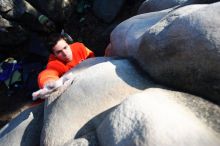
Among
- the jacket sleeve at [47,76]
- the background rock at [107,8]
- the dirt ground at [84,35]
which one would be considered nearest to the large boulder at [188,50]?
the jacket sleeve at [47,76]

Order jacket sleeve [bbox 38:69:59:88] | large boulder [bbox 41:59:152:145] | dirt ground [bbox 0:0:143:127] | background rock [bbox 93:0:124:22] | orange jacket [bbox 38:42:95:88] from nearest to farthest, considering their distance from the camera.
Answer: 1. large boulder [bbox 41:59:152:145]
2. jacket sleeve [bbox 38:69:59:88]
3. orange jacket [bbox 38:42:95:88]
4. dirt ground [bbox 0:0:143:127]
5. background rock [bbox 93:0:124:22]

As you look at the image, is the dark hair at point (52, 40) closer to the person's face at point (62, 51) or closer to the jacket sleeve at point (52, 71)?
the person's face at point (62, 51)

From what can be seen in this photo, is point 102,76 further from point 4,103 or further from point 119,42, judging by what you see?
point 4,103

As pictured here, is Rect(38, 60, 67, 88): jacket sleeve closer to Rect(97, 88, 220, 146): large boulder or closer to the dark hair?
the dark hair

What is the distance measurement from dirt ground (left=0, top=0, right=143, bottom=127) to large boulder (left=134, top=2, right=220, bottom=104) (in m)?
3.68

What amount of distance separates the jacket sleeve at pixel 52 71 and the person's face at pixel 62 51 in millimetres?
65

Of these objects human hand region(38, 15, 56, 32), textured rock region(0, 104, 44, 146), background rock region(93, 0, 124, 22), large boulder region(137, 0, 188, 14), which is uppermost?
textured rock region(0, 104, 44, 146)

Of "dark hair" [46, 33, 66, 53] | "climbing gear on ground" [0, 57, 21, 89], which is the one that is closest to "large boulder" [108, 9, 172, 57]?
"dark hair" [46, 33, 66, 53]

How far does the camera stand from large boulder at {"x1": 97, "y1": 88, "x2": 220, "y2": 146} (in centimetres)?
227

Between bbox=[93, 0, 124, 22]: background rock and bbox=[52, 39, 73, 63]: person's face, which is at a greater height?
bbox=[52, 39, 73, 63]: person's face

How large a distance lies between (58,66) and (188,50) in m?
1.84

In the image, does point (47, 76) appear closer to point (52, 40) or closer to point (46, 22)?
point (52, 40)

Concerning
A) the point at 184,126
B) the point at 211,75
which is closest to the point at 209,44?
the point at 211,75

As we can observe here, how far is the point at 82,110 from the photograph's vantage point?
3.04 metres
